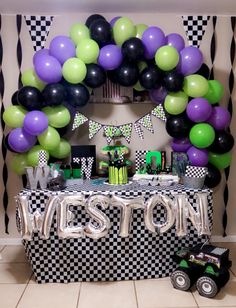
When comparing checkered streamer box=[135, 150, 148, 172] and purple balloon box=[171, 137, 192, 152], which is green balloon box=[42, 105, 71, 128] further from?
purple balloon box=[171, 137, 192, 152]

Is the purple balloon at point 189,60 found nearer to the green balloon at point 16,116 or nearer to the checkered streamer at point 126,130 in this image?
the checkered streamer at point 126,130

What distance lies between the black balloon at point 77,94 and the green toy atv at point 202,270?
1.45 meters

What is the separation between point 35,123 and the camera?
8.79 feet

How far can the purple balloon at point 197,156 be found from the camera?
292cm

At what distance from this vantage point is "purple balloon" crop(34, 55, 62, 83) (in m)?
2.67

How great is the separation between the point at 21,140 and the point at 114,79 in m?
0.97

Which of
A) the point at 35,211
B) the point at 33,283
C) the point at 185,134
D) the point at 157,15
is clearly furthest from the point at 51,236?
the point at 157,15

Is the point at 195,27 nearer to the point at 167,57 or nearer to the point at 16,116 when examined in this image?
the point at 167,57

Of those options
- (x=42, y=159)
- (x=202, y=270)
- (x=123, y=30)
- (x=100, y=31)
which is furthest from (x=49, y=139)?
(x=202, y=270)

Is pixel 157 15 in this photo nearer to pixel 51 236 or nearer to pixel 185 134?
pixel 185 134

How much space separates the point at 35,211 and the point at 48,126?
2.41ft

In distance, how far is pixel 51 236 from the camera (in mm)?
2559

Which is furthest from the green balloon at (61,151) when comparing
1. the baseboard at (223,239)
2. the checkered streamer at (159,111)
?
the baseboard at (223,239)

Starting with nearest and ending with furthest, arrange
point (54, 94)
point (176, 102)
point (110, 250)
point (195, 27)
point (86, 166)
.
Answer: point (110, 250) < point (54, 94) < point (176, 102) < point (86, 166) < point (195, 27)
